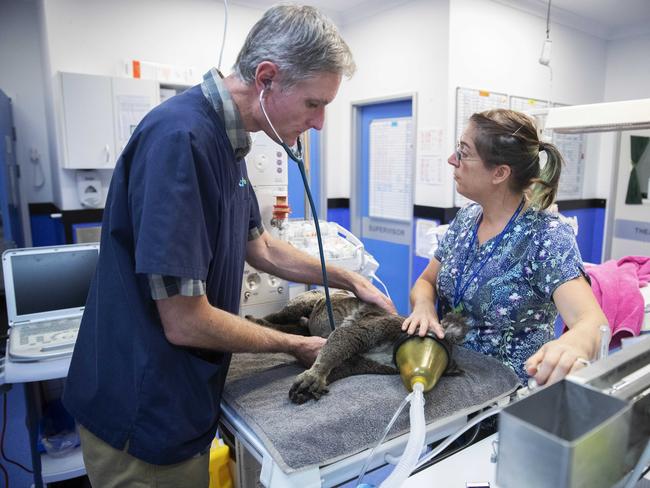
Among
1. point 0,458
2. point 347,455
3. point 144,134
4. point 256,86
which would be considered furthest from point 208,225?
point 0,458

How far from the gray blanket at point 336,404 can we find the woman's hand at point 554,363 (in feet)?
0.99

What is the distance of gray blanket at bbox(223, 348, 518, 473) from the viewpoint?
942 millimetres

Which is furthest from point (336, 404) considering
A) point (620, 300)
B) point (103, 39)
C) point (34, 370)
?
point (103, 39)

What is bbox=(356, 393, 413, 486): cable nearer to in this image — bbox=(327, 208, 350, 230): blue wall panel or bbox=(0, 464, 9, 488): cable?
bbox=(0, 464, 9, 488): cable

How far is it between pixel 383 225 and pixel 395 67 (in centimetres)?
147

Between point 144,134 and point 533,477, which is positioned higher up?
point 144,134

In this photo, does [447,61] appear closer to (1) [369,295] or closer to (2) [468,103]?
(2) [468,103]

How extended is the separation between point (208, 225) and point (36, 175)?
3288 millimetres

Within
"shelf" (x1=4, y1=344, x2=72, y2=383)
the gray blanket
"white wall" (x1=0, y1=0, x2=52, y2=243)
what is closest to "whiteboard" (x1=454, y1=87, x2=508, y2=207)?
the gray blanket

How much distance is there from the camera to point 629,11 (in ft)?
14.1

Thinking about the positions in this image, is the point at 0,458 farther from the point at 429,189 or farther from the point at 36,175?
the point at 429,189

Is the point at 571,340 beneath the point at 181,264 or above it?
beneath

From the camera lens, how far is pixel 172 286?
0.94 meters

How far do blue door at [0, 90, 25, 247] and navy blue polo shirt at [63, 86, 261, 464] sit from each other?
1.92 meters
